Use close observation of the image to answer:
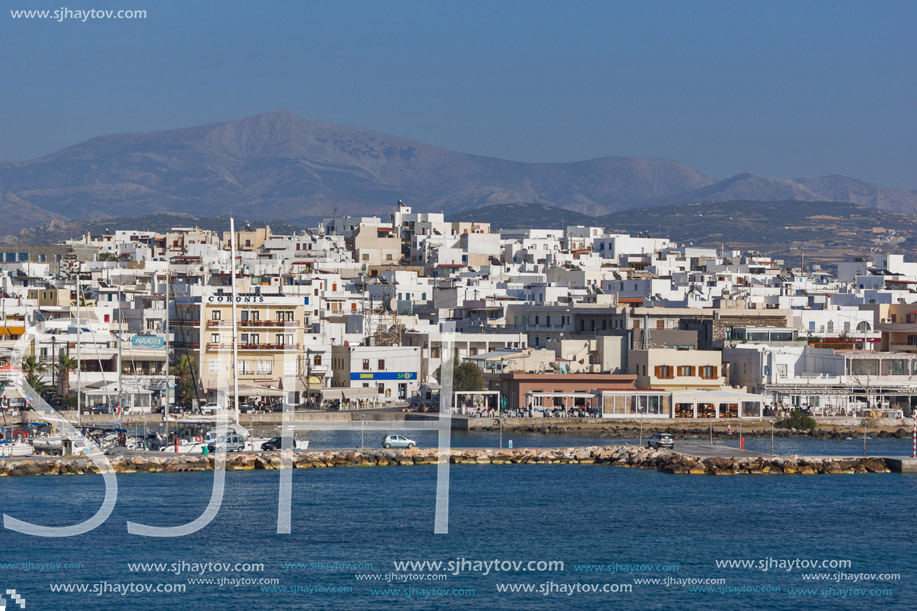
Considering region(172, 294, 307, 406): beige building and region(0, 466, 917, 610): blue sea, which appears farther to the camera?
region(172, 294, 307, 406): beige building

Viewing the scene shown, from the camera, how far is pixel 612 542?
32.1 meters

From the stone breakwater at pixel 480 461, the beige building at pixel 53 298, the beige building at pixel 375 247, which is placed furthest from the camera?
the beige building at pixel 375 247

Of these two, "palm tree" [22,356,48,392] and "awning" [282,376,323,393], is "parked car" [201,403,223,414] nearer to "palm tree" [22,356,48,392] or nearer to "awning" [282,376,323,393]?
"awning" [282,376,323,393]

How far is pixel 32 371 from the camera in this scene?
56.4 m

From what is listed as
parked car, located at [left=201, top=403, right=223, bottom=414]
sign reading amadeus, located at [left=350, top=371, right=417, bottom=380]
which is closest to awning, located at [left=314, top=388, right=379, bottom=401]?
sign reading amadeus, located at [left=350, top=371, right=417, bottom=380]

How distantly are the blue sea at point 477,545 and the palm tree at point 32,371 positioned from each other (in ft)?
53.2

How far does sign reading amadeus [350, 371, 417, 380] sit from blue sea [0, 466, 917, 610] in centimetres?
1836

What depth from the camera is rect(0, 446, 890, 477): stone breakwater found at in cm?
4144

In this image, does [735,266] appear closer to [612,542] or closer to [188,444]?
[188,444]

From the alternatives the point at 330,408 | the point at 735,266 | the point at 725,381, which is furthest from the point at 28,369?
the point at 735,266

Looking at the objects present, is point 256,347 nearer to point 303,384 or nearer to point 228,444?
point 303,384

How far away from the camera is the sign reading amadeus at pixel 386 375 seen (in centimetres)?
6034

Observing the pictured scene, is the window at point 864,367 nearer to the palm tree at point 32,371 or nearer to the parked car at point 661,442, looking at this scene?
the parked car at point 661,442

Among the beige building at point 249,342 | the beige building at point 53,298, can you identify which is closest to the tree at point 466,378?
the beige building at point 249,342
